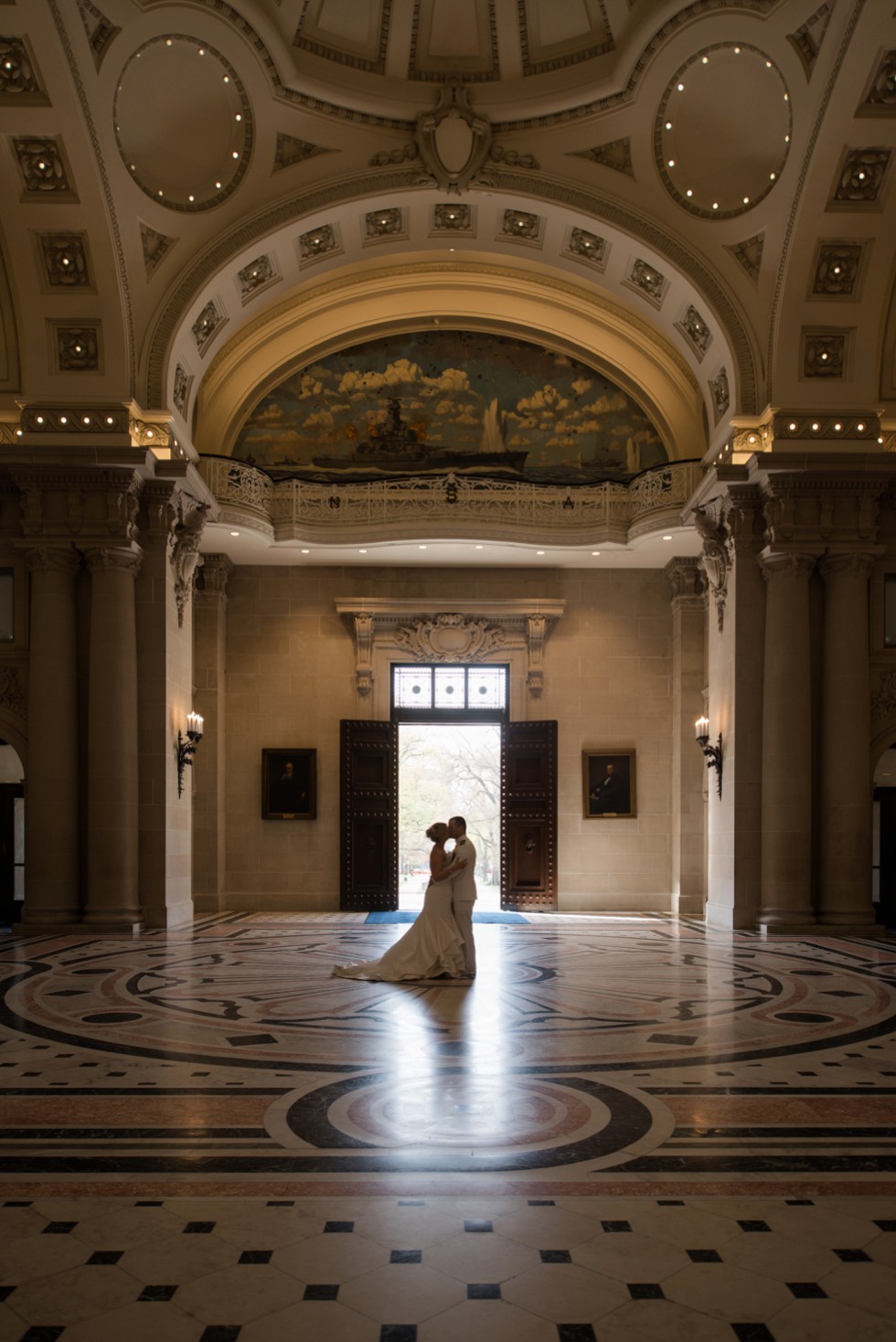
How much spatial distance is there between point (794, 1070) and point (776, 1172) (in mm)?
2138

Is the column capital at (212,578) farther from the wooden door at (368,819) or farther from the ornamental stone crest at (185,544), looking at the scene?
the wooden door at (368,819)

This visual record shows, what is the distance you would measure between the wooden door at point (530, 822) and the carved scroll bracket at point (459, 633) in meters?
1.04

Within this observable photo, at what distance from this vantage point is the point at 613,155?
16234 millimetres

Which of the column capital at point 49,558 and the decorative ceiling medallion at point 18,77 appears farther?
the column capital at point 49,558

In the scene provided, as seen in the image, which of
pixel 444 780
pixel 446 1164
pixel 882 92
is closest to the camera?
pixel 446 1164

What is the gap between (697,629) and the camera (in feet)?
68.7

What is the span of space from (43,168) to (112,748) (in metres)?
7.47

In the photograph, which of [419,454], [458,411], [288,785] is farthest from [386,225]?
[288,785]

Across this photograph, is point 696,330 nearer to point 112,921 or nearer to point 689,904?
point 689,904

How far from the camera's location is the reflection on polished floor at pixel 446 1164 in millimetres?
3777

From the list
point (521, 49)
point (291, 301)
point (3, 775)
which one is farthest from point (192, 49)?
point (3, 775)

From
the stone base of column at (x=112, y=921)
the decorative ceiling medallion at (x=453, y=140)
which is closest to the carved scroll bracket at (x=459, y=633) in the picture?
the stone base of column at (x=112, y=921)

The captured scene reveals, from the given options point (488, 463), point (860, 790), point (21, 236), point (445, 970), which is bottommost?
point (445, 970)

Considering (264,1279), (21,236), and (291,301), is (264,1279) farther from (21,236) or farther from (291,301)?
(291,301)
